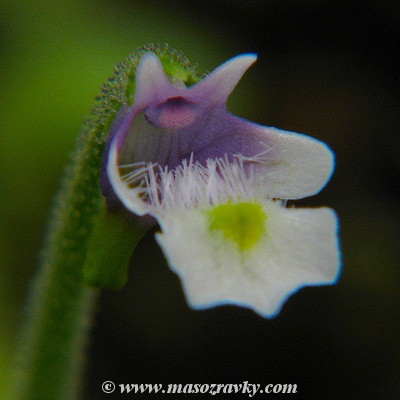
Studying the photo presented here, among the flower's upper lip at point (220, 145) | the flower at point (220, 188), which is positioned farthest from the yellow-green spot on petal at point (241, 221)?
the flower's upper lip at point (220, 145)

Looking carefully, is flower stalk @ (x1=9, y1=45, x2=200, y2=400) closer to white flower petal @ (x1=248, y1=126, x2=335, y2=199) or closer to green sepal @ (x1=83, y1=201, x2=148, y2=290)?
green sepal @ (x1=83, y1=201, x2=148, y2=290)

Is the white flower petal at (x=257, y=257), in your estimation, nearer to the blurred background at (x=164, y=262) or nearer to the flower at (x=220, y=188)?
the flower at (x=220, y=188)

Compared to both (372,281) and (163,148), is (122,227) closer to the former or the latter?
(163,148)

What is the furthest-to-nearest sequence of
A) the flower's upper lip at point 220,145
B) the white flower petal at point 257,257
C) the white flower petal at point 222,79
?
the flower's upper lip at point 220,145, the white flower petal at point 222,79, the white flower petal at point 257,257

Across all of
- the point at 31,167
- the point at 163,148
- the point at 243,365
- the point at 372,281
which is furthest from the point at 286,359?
the point at 163,148

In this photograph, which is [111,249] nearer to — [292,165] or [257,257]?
[257,257]

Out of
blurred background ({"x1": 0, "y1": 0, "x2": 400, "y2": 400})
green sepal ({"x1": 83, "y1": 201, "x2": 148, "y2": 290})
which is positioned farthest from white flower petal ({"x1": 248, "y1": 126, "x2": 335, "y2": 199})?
blurred background ({"x1": 0, "y1": 0, "x2": 400, "y2": 400})
